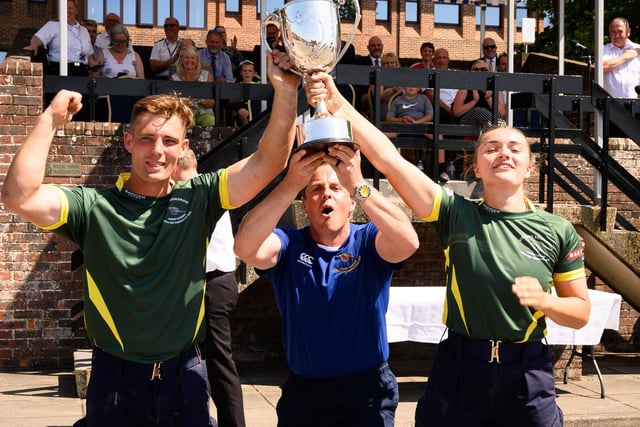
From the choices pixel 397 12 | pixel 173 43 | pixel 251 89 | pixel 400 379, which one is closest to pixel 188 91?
pixel 251 89

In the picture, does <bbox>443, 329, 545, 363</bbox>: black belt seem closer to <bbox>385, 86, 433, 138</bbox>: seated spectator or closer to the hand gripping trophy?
the hand gripping trophy

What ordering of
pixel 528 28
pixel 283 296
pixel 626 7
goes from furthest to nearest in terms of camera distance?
pixel 626 7
pixel 528 28
pixel 283 296

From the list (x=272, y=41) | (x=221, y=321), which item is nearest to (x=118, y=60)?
(x=272, y=41)

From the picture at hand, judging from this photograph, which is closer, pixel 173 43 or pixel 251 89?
pixel 251 89

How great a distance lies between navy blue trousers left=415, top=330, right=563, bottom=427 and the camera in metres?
4.17

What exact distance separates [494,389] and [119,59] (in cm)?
798

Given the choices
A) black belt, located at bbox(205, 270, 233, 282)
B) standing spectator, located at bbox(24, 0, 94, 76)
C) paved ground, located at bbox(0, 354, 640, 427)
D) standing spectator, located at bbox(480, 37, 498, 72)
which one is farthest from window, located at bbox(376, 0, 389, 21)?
black belt, located at bbox(205, 270, 233, 282)

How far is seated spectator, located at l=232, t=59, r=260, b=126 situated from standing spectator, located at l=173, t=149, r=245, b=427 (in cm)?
372

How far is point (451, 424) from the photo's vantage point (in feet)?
13.7

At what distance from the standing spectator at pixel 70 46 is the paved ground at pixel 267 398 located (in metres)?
3.25

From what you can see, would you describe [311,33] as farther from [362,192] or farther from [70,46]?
[70,46]

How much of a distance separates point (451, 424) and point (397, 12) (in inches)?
1367

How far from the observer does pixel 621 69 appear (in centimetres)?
1188

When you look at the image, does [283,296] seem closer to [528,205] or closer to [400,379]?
[528,205]
